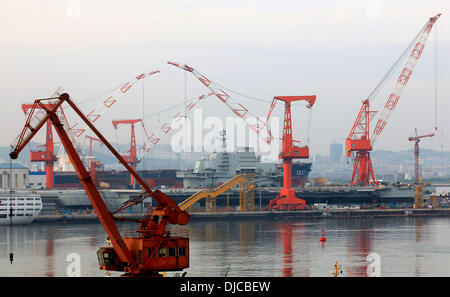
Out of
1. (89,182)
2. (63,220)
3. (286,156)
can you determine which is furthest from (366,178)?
(89,182)

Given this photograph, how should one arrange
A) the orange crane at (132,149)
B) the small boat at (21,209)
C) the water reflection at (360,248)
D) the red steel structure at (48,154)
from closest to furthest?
the water reflection at (360,248) < the small boat at (21,209) < the red steel structure at (48,154) < the orange crane at (132,149)

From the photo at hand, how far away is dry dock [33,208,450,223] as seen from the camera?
121500 millimetres

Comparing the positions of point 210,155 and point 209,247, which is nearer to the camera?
point 209,247

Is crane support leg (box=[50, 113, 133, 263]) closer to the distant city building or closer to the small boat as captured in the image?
the small boat

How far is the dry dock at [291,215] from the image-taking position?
4783 inches

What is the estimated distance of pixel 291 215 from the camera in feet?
429

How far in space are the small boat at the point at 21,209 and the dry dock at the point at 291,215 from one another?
7.64 feet

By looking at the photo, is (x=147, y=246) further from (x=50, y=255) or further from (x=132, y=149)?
(x=132, y=149)

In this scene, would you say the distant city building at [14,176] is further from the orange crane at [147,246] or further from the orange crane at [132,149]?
the orange crane at [147,246]

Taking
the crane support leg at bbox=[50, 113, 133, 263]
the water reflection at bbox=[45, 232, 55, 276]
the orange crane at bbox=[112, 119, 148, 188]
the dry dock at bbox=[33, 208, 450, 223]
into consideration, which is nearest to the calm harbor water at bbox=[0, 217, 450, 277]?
the water reflection at bbox=[45, 232, 55, 276]

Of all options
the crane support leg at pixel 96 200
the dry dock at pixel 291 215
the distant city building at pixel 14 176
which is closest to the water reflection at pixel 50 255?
the crane support leg at pixel 96 200
